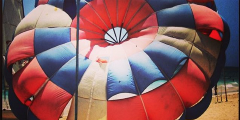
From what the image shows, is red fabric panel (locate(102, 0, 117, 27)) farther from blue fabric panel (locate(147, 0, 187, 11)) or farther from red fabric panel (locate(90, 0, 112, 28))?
blue fabric panel (locate(147, 0, 187, 11))

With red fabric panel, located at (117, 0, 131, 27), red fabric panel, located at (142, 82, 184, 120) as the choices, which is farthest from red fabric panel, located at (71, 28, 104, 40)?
red fabric panel, located at (142, 82, 184, 120)

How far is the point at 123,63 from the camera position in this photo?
279 cm

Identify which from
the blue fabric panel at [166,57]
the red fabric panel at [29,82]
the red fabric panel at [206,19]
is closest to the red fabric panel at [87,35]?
the red fabric panel at [29,82]

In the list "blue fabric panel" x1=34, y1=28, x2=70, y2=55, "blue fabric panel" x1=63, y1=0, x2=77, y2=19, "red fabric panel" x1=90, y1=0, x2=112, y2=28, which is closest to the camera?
"blue fabric panel" x1=34, y1=28, x2=70, y2=55

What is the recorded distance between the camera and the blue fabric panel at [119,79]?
260 centimetres

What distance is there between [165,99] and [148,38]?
0.84 meters

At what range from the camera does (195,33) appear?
2.88 metres

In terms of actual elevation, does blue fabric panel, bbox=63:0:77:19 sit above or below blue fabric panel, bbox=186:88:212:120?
above

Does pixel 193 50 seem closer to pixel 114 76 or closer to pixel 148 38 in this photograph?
pixel 148 38

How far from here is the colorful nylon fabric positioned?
265cm

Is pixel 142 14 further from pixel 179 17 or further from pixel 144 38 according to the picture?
pixel 179 17

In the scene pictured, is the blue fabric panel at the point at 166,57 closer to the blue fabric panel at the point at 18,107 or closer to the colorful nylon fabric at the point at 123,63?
the colorful nylon fabric at the point at 123,63

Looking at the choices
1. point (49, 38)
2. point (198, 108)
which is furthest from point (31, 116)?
point (198, 108)

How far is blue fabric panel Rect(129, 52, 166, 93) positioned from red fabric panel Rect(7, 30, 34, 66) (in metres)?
1.35
